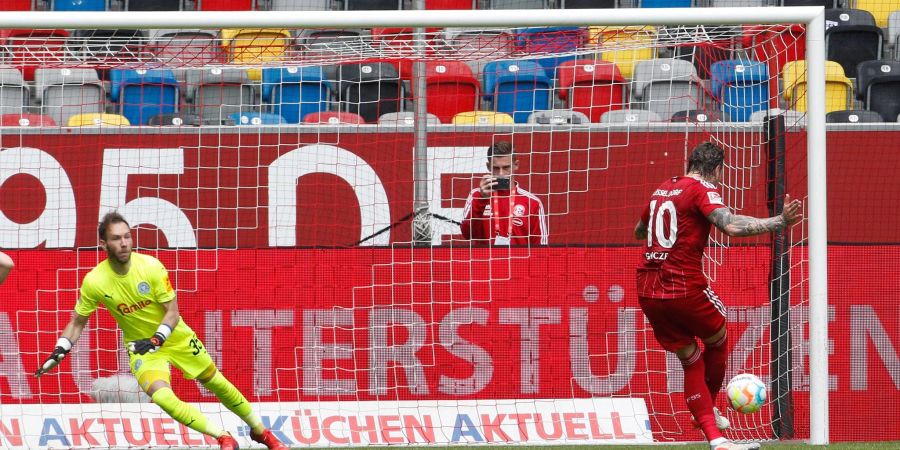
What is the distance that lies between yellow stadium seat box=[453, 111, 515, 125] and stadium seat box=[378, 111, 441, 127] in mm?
174

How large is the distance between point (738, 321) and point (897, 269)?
119 centimetres

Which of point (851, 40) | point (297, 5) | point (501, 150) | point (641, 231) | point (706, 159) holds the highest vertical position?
point (297, 5)

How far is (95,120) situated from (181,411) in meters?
3.43

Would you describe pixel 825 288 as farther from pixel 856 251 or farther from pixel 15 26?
pixel 15 26

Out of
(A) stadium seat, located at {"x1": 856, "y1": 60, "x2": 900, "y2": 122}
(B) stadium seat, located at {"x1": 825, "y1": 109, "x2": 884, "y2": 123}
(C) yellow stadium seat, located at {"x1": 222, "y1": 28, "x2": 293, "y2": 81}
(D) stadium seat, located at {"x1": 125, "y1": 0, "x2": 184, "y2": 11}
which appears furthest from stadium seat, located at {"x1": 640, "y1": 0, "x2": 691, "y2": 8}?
(D) stadium seat, located at {"x1": 125, "y1": 0, "x2": 184, "y2": 11}

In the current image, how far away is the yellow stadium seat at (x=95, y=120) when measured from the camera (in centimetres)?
942

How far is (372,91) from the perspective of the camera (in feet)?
34.2

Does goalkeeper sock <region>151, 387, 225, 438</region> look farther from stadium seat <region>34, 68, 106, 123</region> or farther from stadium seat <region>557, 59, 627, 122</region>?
stadium seat <region>557, 59, 627, 122</region>

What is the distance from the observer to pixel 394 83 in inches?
406

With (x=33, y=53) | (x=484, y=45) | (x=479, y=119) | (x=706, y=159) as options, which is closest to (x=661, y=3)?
(x=479, y=119)

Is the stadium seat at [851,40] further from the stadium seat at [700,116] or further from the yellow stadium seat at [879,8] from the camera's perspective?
the stadium seat at [700,116]

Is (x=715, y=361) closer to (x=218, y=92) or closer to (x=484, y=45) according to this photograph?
(x=484, y=45)

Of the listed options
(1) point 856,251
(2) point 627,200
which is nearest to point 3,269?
(2) point 627,200

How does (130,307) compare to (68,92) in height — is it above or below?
below
